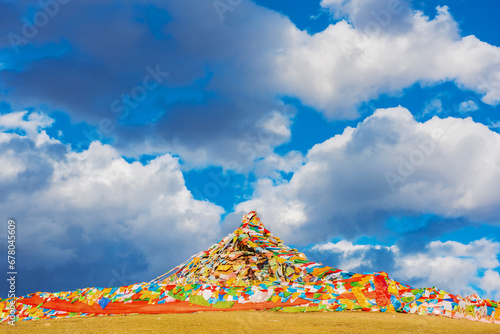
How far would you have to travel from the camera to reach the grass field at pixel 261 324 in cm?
1177

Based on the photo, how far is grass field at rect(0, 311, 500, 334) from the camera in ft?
38.6

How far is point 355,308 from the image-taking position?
15328mm

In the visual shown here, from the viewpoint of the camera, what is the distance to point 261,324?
41.0ft

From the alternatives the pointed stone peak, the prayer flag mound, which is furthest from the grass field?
the pointed stone peak

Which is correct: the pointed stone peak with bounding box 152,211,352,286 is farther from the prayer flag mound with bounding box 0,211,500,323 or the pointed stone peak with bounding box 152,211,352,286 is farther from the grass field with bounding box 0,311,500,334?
the grass field with bounding box 0,311,500,334

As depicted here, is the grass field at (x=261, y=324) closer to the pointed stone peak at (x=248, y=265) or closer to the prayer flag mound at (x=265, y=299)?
the prayer flag mound at (x=265, y=299)

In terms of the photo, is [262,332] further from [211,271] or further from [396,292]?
[211,271]

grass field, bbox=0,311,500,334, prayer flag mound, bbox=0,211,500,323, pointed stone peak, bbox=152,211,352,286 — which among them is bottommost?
grass field, bbox=0,311,500,334

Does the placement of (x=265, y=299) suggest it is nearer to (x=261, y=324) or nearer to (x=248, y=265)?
(x=261, y=324)

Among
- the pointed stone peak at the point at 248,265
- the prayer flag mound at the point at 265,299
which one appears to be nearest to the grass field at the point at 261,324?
the prayer flag mound at the point at 265,299

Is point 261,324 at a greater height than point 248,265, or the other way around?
point 248,265

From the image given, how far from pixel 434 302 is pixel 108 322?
1083 cm

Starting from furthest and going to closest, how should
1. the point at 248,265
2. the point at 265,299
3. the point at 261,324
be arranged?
1. the point at 248,265
2. the point at 265,299
3. the point at 261,324

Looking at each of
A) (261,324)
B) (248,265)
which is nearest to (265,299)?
(261,324)
